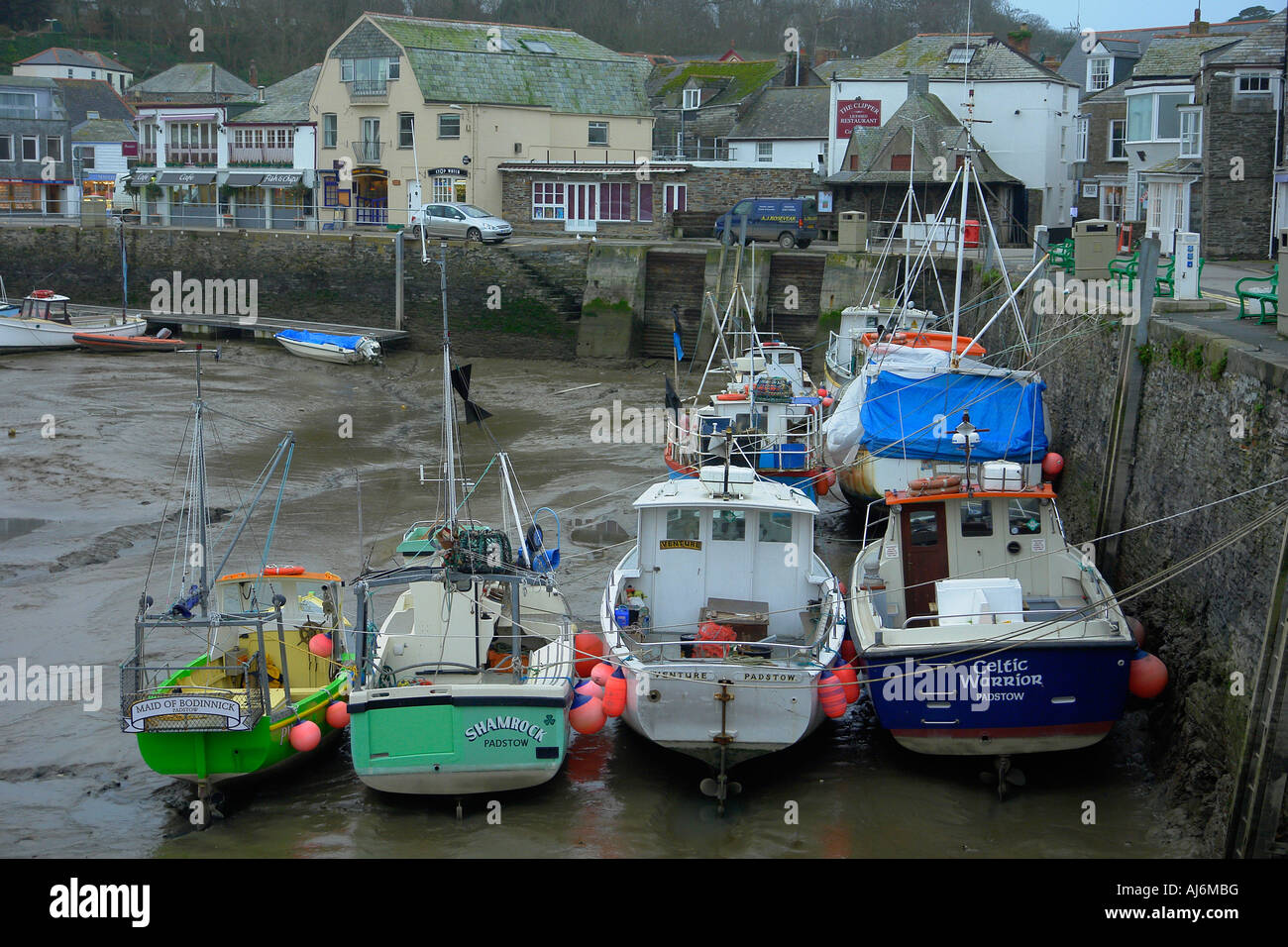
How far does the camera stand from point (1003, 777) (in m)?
10.4

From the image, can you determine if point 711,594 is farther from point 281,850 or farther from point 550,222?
point 550,222

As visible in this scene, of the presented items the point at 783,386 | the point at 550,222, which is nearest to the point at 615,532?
the point at 783,386

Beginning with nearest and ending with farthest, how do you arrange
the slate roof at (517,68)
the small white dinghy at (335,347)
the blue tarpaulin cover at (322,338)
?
the small white dinghy at (335,347) → the blue tarpaulin cover at (322,338) → the slate roof at (517,68)

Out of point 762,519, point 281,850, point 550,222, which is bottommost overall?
point 281,850

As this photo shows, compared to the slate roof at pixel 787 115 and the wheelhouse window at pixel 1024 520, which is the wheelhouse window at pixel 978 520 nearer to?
the wheelhouse window at pixel 1024 520

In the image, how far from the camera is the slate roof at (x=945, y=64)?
40344 millimetres

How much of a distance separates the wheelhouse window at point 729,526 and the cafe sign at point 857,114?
31.2 m

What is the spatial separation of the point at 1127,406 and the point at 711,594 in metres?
5.12

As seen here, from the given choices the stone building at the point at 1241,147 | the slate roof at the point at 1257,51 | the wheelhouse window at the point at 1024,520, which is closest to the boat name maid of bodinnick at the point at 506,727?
the wheelhouse window at the point at 1024,520

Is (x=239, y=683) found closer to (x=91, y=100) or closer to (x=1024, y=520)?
(x=1024, y=520)

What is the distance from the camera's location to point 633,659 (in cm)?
1077

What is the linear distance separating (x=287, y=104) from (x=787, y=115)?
1680 centimetres

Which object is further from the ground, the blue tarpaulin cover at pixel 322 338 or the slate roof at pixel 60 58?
the slate roof at pixel 60 58
